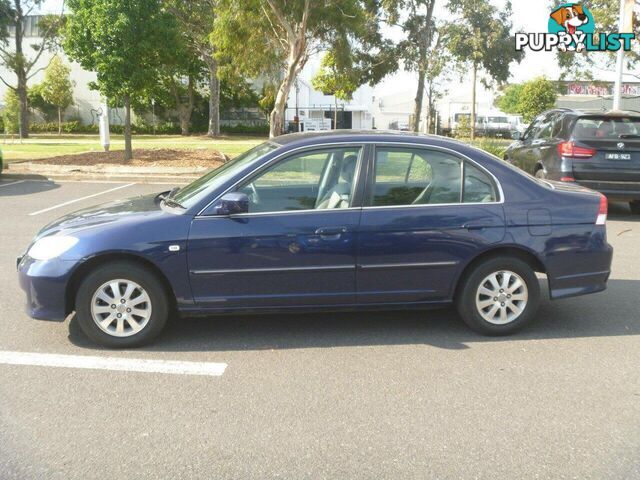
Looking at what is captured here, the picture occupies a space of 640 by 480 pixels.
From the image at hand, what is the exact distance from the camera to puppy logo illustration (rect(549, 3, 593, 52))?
2061 centimetres

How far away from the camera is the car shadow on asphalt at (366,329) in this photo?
475 cm

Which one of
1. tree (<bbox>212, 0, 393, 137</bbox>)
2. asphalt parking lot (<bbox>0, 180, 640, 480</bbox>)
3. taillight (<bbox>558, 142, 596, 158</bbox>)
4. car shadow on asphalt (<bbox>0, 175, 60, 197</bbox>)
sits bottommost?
asphalt parking lot (<bbox>0, 180, 640, 480</bbox>)

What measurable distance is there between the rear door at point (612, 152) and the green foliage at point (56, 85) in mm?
40546

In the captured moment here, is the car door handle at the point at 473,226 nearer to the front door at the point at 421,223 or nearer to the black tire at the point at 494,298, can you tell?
the front door at the point at 421,223

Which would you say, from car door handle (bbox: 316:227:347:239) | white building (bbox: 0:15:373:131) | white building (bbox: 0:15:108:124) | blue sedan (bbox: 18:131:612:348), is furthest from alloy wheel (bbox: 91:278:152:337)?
white building (bbox: 0:15:108:124)

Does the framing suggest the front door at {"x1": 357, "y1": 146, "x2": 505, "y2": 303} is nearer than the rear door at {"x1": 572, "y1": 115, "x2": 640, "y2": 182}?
Yes

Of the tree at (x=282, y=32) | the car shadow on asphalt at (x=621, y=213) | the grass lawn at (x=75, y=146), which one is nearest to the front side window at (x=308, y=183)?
the car shadow on asphalt at (x=621, y=213)

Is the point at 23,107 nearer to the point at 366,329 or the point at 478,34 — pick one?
the point at 478,34

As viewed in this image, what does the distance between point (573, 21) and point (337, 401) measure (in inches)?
816

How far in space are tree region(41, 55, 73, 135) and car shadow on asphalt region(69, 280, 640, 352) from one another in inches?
1649

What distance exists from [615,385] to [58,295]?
Result: 152 inches

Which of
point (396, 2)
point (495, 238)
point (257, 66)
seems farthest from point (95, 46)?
point (495, 238)

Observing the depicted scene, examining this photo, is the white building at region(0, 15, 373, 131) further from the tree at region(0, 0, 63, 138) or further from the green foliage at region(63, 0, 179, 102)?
the green foliage at region(63, 0, 179, 102)

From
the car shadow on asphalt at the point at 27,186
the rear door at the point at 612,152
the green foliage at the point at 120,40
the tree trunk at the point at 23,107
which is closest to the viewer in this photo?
the rear door at the point at 612,152
